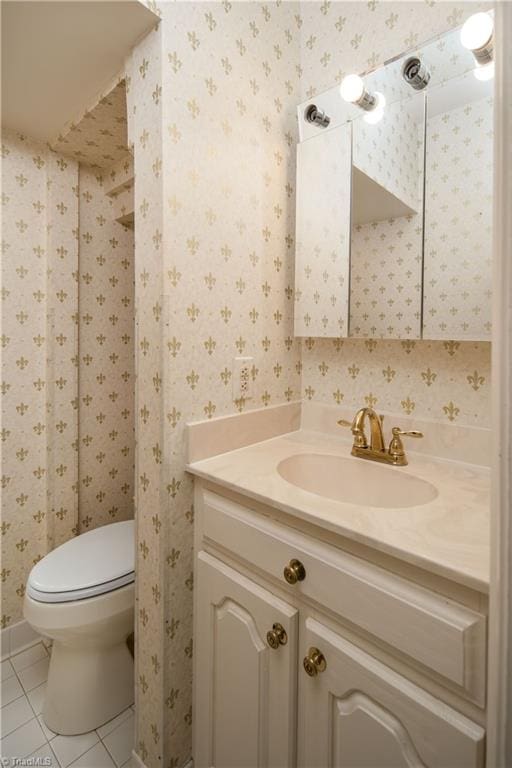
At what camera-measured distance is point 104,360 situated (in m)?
1.81

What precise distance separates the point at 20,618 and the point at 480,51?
2362 mm

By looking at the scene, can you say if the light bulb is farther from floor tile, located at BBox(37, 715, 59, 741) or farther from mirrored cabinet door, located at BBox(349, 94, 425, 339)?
floor tile, located at BBox(37, 715, 59, 741)

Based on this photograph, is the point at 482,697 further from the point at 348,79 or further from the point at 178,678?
the point at 348,79

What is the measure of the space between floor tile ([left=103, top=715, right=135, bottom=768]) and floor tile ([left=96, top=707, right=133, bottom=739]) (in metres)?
0.01

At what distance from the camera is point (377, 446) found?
3.68 feet

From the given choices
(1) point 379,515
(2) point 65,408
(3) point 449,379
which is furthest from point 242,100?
(2) point 65,408

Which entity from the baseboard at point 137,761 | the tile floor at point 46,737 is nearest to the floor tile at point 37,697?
the tile floor at point 46,737

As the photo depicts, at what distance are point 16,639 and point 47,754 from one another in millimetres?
→ 516

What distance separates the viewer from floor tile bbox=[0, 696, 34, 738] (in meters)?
1.25

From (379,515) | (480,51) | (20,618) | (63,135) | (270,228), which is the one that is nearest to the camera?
(379,515)

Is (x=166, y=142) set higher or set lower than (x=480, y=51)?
lower

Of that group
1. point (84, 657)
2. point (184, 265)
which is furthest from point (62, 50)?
point (84, 657)

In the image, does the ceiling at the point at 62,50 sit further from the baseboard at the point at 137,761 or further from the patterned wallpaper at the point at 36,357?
the baseboard at the point at 137,761

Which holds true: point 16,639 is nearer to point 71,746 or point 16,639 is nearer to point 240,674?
point 71,746
